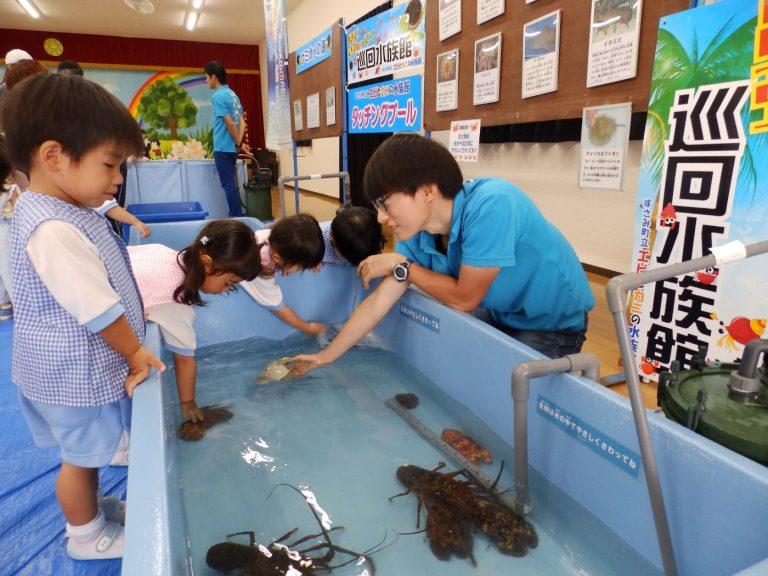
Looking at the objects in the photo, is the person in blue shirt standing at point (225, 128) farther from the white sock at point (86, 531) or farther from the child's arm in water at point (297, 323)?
the white sock at point (86, 531)

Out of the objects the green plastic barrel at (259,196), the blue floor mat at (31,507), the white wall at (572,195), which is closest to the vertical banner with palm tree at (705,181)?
the white wall at (572,195)

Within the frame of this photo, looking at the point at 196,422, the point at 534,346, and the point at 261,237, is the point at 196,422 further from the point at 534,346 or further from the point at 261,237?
the point at 534,346

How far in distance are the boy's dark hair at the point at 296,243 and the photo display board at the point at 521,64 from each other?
4.02ft

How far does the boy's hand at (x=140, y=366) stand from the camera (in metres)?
1.17

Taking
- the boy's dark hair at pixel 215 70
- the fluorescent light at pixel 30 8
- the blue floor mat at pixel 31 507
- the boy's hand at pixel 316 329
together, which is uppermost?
the fluorescent light at pixel 30 8

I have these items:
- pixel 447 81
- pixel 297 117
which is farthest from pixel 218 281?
pixel 297 117

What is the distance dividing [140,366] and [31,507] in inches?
28.2

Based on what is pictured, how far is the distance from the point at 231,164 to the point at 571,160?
3512 millimetres

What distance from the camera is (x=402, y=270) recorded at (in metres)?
1.81

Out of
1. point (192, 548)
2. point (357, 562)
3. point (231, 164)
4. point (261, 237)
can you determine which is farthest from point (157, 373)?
point (231, 164)

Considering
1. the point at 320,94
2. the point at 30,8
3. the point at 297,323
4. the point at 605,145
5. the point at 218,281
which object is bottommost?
the point at 297,323

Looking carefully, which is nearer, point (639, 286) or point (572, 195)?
point (639, 286)

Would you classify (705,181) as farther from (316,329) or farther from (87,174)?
(87,174)

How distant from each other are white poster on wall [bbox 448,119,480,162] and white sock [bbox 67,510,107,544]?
2.29 metres
